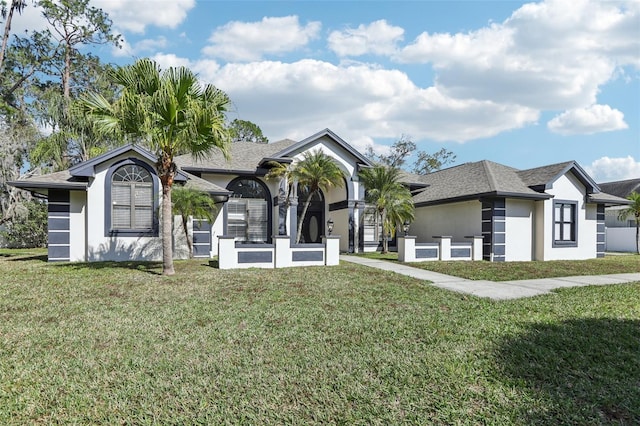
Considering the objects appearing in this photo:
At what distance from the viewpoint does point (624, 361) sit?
4.47 meters

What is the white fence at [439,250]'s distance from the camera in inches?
598

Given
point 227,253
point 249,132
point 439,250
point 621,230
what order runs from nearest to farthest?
point 227,253 < point 439,250 < point 621,230 < point 249,132

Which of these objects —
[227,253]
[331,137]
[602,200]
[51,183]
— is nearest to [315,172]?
[331,137]

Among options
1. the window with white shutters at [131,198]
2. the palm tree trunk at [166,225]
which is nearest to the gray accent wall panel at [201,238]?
the window with white shutters at [131,198]

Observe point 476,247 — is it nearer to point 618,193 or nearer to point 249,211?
point 249,211

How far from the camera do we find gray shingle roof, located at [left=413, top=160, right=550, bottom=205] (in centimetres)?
1681

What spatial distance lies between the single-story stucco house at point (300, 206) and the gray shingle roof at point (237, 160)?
0.18 ft

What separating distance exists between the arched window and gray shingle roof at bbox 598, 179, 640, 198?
36000mm

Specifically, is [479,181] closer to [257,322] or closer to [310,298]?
[310,298]

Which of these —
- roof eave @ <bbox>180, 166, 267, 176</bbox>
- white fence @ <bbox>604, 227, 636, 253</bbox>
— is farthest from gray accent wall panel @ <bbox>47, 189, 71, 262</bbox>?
white fence @ <bbox>604, 227, 636, 253</bbox>

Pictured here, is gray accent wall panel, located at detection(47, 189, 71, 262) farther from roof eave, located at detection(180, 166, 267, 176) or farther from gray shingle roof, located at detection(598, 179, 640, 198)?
gray shingle roof, located at detection(598, 179, 640, 198)

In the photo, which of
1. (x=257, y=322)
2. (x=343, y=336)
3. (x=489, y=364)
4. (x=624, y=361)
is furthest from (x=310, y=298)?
(x=624, y=361)

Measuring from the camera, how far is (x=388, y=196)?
1753 centimetres

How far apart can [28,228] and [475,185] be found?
26195 mm
